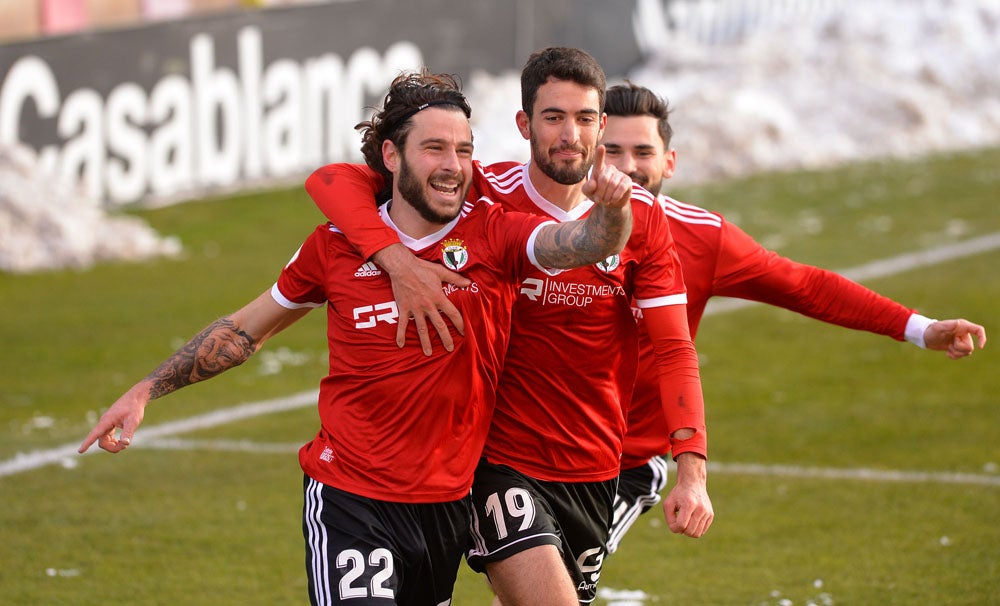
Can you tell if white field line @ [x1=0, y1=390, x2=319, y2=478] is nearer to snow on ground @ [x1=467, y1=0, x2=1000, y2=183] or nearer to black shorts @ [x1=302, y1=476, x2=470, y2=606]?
black shorts @ [x1=302, y1=476, x2=470, y2=606]

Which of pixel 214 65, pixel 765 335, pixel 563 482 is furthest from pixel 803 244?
pixel 563 482

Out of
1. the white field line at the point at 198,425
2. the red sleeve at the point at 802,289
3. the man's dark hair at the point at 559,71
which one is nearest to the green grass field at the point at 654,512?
the white field line at the point at 198,425

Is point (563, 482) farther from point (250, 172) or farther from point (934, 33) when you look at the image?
point (934, 33)

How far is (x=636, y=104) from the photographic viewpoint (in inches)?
237

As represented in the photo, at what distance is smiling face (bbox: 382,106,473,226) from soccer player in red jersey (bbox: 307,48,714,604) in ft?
0.57

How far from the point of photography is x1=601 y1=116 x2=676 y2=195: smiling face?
5.94 metres

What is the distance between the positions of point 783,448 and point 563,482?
4441 millimetres

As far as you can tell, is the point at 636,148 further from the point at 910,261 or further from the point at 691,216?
the point at 910,261

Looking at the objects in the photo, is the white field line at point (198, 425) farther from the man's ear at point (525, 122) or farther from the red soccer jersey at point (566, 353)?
the man's ear at point (525, 122)

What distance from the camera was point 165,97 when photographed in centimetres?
1669

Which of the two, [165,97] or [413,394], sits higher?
[413,394]

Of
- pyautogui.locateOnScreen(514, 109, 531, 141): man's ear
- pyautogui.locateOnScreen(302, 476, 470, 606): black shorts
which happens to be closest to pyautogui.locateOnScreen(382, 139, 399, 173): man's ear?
pyautogui.locateOnScreen(514, 109, 531, 141): man's ear

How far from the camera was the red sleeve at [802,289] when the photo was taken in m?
5.78

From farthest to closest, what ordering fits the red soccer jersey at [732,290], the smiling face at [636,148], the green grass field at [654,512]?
the green grass field at [654,512], the smiling face at [636,148], the red soccer jersey at [732,290]
